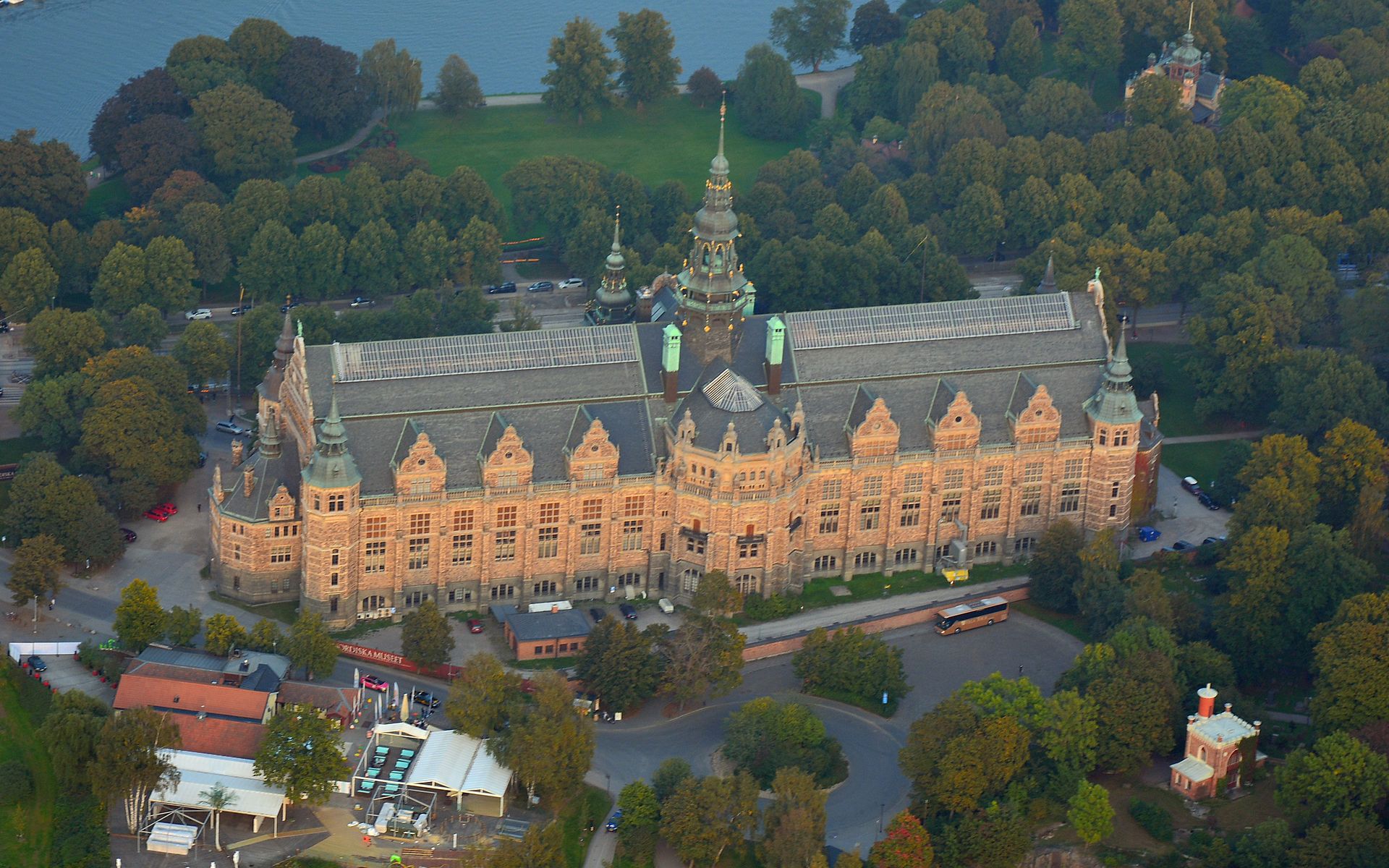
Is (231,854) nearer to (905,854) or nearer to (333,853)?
(333,853)

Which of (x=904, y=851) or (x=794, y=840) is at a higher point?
(x=794, y=840)

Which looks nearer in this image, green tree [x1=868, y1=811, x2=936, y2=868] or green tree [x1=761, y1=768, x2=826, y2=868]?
green tree [x1=761, y1=768, x2=826, y2=868]

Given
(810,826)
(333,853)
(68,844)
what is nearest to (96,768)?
(68,844)

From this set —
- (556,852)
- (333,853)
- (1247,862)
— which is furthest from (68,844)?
(1247,862)

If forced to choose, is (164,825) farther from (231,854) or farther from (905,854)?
(905,854)

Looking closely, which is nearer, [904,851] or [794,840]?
[794,840]

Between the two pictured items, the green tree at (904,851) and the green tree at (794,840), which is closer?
the green tree at (794,840)

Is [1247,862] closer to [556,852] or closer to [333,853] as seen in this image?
[556,852]
